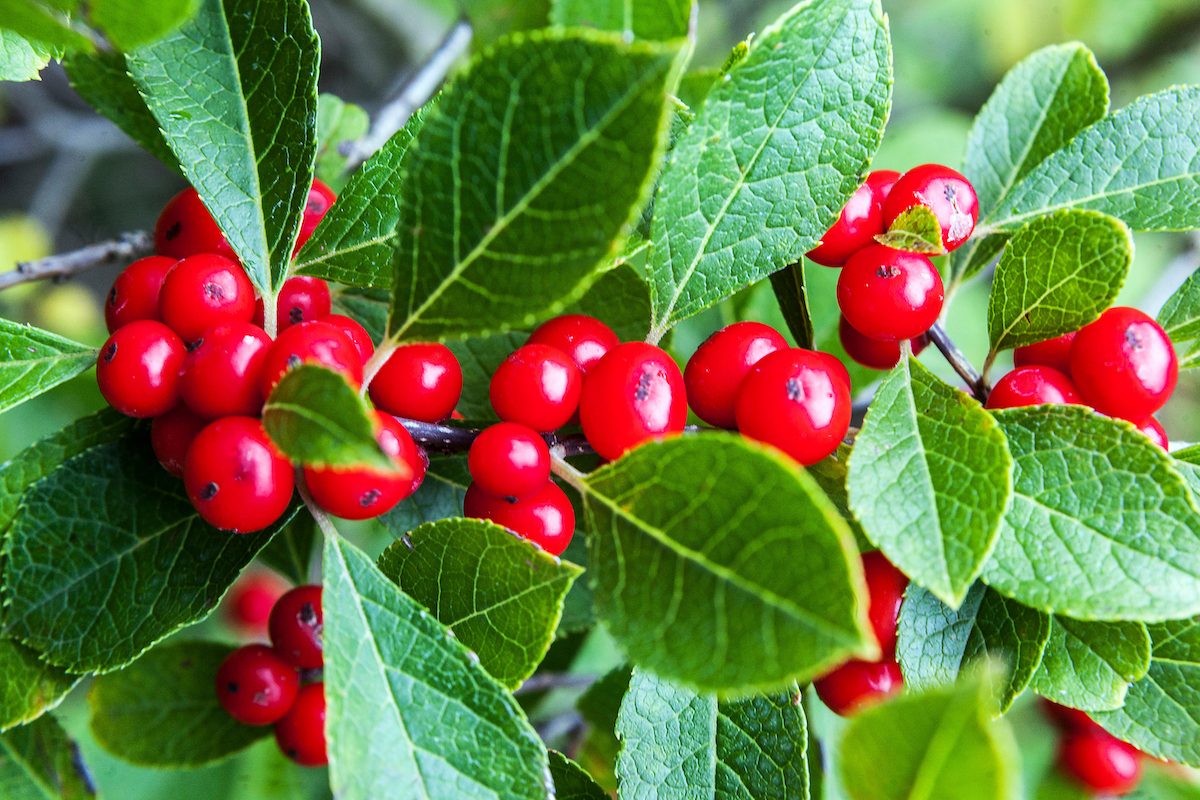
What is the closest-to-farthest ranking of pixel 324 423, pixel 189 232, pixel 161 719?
pixel 324 423 → pixel 189 232 → pixel 161 719

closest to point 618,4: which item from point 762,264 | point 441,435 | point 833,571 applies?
point 762,264

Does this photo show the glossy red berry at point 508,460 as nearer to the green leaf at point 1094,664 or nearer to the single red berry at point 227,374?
the single red berry at point 227,374

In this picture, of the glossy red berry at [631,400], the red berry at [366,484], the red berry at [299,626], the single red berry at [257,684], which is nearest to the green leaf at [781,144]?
the glossy red berry at [631,400]

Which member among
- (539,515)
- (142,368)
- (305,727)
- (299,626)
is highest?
(142,368)

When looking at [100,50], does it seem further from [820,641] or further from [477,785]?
[820,641]

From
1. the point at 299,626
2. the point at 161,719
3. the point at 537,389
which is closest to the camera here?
the point at 537,389

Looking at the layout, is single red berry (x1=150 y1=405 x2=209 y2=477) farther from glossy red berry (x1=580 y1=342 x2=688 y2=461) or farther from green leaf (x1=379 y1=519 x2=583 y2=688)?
glossy red berry (x1=580 y1=342 x2=688 y2=461)

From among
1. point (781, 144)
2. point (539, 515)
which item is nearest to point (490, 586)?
point (539, 515)

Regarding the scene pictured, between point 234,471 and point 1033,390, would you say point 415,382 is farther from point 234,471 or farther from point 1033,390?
point 1033,390
